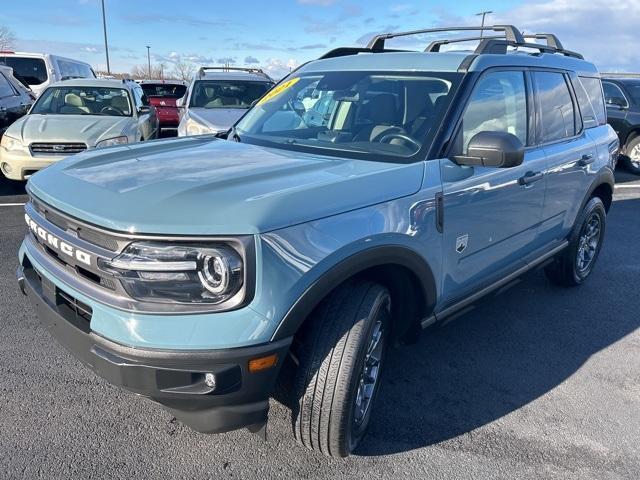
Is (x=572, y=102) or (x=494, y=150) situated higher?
(x=572, y=102)

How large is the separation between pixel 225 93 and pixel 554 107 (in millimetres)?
6712

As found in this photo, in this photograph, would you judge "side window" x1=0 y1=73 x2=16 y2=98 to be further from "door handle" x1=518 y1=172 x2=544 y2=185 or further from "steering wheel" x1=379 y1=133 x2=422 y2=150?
"door handle" x1=518 y1=172 x2=544 y2=185

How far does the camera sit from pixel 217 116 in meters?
8.52

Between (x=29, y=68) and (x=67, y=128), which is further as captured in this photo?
(x=29, y=68)

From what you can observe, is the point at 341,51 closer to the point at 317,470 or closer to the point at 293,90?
the point at 293,90

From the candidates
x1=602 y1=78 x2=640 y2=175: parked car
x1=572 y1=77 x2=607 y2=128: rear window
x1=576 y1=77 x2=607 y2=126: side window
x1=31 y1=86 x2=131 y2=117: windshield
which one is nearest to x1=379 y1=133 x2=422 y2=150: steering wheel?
x1=572 y1=77 x2=607 y2=128: rear window

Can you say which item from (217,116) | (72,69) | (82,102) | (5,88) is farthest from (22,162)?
(72,69)

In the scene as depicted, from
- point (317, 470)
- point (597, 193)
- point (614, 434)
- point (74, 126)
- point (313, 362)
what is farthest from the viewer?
point (74, 126)

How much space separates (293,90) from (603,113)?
2.93m

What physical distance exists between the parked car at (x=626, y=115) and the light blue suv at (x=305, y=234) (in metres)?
8.15

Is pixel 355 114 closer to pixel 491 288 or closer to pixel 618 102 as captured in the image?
pixel 491 288

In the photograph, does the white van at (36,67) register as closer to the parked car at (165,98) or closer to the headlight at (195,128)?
the parked car at (165,98)

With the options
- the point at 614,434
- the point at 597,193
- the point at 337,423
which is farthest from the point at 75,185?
the point at 597,193

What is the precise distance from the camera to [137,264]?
202cm
